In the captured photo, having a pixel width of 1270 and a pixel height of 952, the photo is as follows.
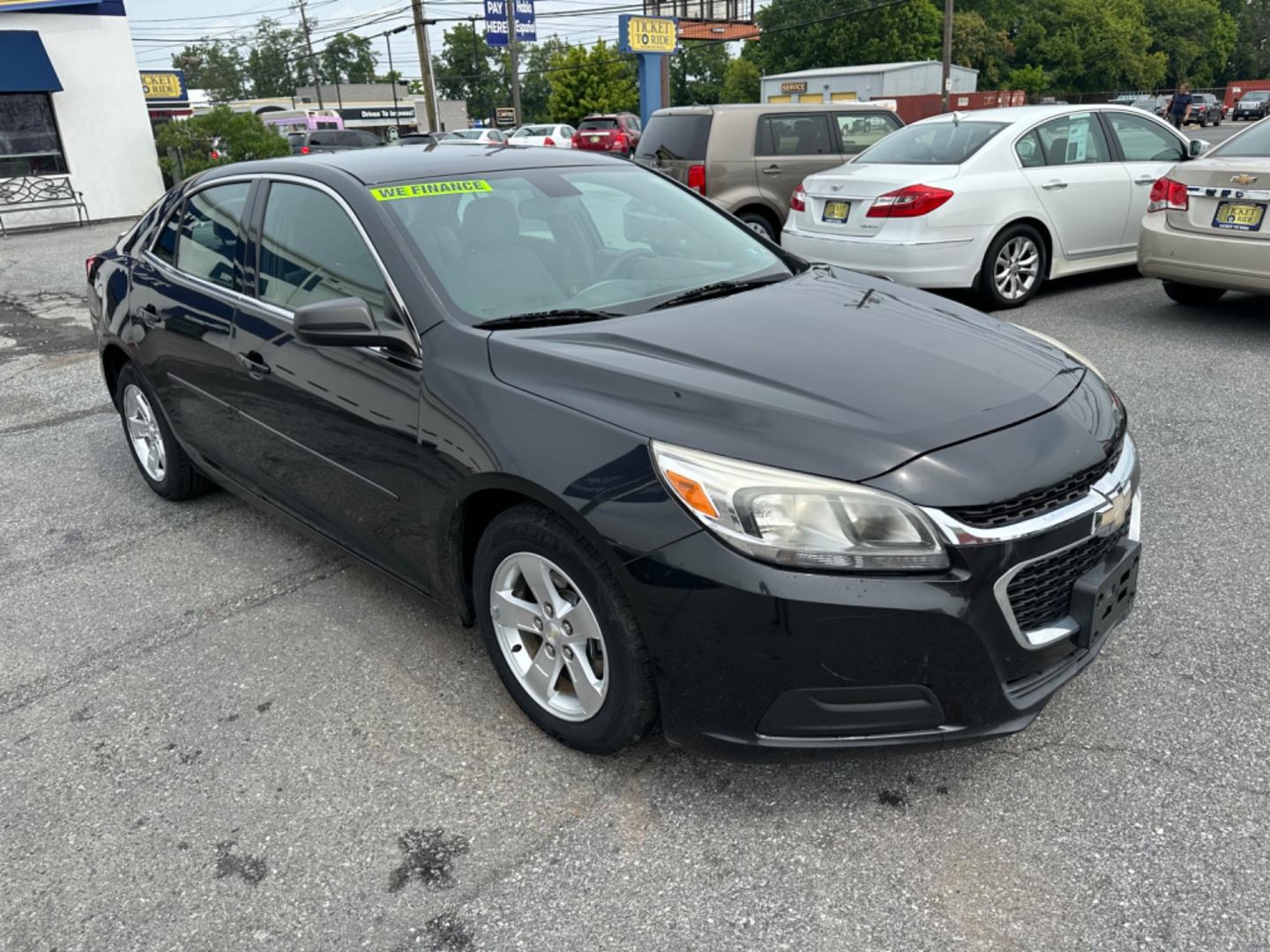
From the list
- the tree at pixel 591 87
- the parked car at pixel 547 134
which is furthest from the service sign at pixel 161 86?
the parked car at pixel 547 134

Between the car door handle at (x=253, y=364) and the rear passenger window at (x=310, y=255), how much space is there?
0.21m

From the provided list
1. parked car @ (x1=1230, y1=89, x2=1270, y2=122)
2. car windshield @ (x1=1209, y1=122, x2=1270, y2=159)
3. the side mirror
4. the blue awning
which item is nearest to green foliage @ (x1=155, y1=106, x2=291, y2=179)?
the blue awning

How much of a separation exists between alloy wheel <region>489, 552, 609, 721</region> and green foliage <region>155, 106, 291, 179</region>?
24832 millimetres

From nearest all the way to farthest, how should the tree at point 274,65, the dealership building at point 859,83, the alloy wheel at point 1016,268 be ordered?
the alloy wheel at point 1016,268 → the dealership building at point 859,83 → the tree at point 274,65

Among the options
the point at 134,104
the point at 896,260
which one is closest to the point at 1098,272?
the point at 896,260

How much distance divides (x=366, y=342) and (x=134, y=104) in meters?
21.4

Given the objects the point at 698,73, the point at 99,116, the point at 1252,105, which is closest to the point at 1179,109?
the point at 1252,105

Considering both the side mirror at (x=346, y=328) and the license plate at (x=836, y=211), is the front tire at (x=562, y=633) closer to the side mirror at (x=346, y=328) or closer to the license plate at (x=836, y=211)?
the side mirror at (x=346, y=328)

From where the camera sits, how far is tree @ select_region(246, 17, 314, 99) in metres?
120

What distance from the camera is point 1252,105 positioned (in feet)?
191

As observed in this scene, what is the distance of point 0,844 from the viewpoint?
253cm

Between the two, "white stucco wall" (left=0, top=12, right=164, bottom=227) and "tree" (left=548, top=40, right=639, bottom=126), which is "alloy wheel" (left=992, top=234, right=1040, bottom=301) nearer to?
"white stucco wall" (left=0, top=12, right=164, bottom=227)

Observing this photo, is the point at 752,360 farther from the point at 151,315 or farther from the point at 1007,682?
the point at 151,315

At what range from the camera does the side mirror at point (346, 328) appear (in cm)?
289
